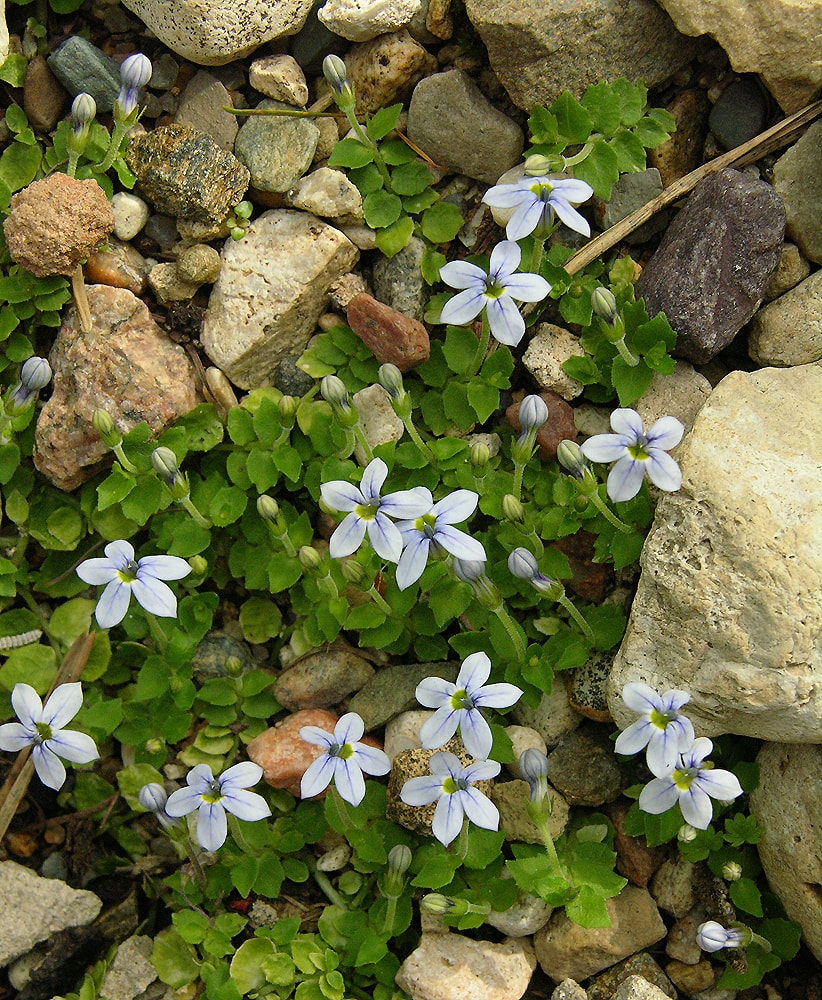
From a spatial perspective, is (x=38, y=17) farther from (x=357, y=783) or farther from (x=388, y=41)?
(x=357, y=783)

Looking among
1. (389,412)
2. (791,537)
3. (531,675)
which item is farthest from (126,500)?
(791,537)

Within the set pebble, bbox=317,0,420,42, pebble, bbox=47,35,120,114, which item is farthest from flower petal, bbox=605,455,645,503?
pebble, bbox=47,35,120,114

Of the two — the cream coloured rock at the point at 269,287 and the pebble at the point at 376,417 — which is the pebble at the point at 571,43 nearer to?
the cream coloured rock at the point at 269,287

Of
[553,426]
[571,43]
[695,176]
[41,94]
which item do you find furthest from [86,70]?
[695,176]

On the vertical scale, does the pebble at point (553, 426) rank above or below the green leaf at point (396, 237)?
below

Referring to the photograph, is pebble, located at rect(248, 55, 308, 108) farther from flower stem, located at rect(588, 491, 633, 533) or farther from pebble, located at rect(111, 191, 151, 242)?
flower stem, located at rect(588, 491, 633, 533)

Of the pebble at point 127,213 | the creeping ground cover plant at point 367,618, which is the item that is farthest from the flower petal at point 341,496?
the pebble at point 127,213
